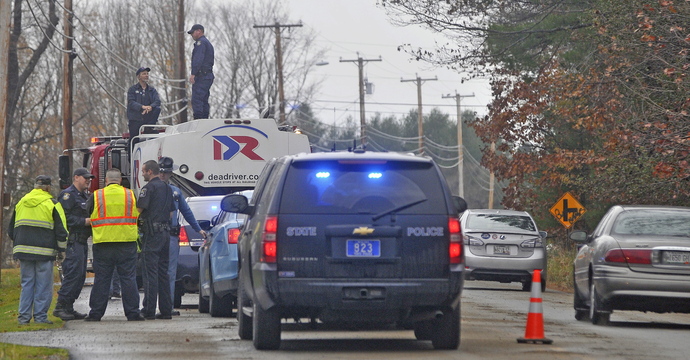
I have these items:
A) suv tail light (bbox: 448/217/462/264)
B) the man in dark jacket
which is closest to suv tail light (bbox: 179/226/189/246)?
the man in dark jacket

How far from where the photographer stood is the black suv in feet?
34.9

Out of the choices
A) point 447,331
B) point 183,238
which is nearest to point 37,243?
point 183,238

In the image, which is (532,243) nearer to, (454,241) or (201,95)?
(201,95)

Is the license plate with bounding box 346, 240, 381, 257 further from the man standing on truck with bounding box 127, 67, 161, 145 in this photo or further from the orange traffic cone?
the man standing on truck with bounding box 127, 67, 161, 145

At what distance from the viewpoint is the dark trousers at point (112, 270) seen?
49.5 feet

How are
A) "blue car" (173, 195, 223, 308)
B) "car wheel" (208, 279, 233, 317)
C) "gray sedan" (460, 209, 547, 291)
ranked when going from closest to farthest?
"car wheel" (208, 279, 233, 317) → "blue car" (173, 195, 223, 308) → "gray sedan" (460, 209, 547, 291)

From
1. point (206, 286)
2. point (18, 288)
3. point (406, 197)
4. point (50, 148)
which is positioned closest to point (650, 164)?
point (206, 286)

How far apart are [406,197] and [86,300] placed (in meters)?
10.6

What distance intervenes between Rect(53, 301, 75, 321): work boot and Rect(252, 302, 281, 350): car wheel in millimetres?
5176

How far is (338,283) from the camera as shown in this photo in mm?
10594

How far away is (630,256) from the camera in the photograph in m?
14.6

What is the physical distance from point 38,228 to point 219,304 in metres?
2.36

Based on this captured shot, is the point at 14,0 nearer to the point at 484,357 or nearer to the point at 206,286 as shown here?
the point at 206,286

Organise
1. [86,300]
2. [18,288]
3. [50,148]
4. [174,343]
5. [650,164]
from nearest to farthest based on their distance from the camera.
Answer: [174,343] < [86,300] < [650,164] < [18,288] < [50,148]
